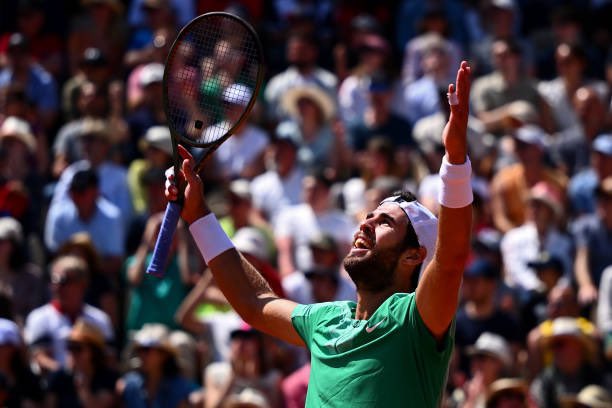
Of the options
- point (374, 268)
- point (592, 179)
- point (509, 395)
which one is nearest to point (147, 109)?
point (592, 179)

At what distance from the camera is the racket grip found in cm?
518

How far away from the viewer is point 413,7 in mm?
14953

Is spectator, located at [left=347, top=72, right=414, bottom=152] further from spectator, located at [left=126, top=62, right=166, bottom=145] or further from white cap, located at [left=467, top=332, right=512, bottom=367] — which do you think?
white cap, located at [left=467, top=332, right=512, bottom=367]

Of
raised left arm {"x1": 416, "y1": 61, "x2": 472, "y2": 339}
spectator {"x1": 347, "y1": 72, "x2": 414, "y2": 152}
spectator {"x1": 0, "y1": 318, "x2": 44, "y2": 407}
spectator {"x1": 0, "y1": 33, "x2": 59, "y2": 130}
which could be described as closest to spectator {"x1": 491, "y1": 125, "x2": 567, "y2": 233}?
spectator {"x1": 347, "y1": 72, "x2": 414, "y2": 152}

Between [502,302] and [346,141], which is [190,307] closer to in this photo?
[502,302]

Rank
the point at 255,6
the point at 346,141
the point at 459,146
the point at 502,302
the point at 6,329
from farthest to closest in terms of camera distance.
→ 1. the point at 255,6
2. the point at 346,141
3. the point at 502,302
4. the point at 6,329
5. the point at 459,146

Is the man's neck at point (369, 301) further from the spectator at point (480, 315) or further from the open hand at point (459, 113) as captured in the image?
the spectator at point (480, 315)

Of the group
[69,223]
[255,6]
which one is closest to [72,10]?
[255,6]

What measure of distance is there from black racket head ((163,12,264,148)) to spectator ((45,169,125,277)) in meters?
4.45

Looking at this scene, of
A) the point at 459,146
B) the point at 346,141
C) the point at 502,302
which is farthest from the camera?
the point at 346,141

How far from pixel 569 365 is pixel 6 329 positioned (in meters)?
3.60

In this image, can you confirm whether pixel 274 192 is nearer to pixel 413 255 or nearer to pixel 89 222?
pixel 89 222

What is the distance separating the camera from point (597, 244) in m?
10.6

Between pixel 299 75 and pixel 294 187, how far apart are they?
1.77 m
